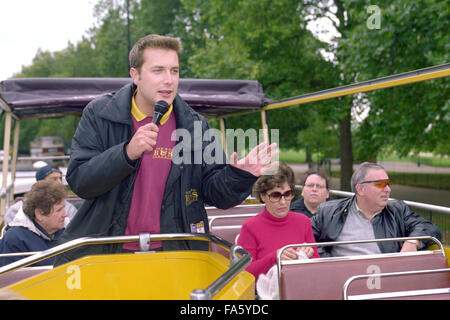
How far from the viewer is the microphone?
1942mm

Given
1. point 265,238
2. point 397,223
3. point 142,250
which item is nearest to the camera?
point 142,250

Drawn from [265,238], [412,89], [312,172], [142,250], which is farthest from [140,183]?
[412,89]

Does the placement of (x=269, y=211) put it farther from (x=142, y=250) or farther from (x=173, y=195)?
(x=142, y=250)

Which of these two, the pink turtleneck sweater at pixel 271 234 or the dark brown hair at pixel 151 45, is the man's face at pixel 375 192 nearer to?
the pink turtleneck sweater at pixel 271 234

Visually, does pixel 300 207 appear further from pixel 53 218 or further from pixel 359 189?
pixel 53 218

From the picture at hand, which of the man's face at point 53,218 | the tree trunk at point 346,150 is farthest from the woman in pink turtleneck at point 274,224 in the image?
the tree trunk at point 346,150

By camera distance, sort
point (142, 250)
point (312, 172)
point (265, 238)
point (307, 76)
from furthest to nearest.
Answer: point (307, 76) < point (312, 172) < point (265, 238) < point (142, 250)

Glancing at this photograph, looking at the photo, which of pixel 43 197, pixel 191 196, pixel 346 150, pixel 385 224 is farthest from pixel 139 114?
pixel 346 150

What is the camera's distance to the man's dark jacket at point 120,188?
2.04 metres

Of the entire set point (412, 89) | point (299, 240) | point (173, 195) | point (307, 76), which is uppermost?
point (307, 76)

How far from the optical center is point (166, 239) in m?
2.01

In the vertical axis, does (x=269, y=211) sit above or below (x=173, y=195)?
below
